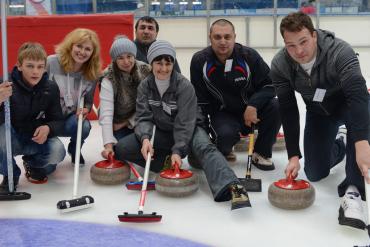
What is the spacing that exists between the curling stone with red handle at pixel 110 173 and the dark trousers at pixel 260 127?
24.4 inches

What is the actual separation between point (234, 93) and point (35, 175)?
51.1 inches

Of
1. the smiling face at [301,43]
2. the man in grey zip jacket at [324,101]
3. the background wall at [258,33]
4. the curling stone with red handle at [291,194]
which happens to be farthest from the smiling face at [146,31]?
the background wall at [258,33]

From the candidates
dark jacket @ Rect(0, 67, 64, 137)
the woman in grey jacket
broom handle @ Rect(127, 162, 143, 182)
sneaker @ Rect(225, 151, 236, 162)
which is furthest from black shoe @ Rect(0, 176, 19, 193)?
sneaker @ Rect(225, 151, 236, 162)

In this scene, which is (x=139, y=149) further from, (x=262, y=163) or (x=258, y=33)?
(x=258, y=33)

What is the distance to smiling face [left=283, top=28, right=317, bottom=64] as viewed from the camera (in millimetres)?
1900

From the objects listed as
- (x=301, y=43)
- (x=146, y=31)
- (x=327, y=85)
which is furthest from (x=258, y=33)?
(x=301, y=43)

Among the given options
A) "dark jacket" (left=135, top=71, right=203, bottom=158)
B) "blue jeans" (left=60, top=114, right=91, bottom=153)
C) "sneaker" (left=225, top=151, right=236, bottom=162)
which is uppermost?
"dark jacket" (left=135, top=71, right=203, bottom=158)

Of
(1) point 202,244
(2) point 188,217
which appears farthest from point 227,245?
(2) point 188,217

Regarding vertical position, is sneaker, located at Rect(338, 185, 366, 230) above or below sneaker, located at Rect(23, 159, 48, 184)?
above

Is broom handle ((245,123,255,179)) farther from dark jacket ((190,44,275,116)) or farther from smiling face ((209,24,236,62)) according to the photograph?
smiling face ((209,24,236,62))

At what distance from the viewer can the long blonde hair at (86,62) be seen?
271 centimetres

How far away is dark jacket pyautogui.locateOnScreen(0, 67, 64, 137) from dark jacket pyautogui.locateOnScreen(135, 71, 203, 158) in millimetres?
472

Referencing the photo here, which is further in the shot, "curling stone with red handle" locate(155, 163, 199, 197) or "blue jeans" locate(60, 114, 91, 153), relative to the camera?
"blue jeans" locate(60, 114, 91, 153)

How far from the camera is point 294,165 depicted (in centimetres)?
212
